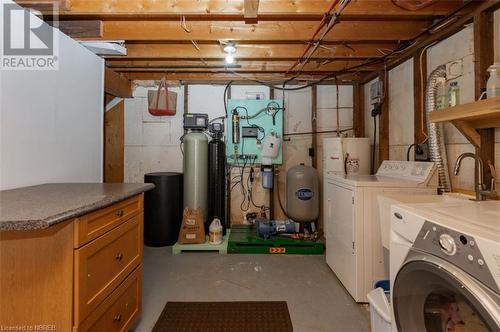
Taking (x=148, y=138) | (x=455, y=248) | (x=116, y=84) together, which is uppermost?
(x=116, y=84)

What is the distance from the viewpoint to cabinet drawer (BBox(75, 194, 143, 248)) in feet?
3.58

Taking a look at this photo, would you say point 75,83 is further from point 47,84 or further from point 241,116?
point 241,116

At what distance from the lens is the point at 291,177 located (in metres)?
3.16

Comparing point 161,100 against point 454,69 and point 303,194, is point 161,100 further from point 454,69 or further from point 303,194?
point 454,69

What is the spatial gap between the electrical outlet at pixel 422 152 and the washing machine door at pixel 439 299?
1.45 meters

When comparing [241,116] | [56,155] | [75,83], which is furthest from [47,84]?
[241,116]

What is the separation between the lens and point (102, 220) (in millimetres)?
1248

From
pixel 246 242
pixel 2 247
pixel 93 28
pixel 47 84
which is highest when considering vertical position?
pixel 93 28

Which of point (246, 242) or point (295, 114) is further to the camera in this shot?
point (295, 114)

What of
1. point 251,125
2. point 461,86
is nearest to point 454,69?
point 461,86

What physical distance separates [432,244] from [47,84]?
7.95ft

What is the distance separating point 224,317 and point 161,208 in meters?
1.70
